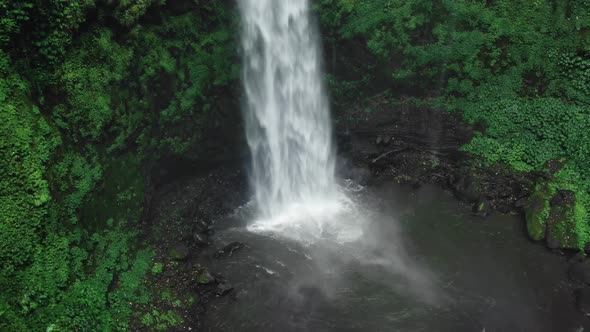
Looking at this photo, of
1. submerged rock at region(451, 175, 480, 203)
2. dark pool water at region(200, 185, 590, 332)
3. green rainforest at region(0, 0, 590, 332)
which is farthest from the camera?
submerged rock at region(451, 175, 480, 203)

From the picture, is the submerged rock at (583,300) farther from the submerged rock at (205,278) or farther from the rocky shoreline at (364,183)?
the submerged rock at (205,278)

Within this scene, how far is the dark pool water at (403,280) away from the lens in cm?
1220

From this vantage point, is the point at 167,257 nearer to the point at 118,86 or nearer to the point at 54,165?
the point at 54,165

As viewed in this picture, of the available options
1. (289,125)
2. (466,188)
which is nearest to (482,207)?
(466,188)

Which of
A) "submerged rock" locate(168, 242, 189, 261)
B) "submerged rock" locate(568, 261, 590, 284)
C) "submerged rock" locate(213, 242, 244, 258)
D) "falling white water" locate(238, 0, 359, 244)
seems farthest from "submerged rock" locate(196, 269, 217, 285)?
"submerged rock" locate(568, 261, 590, 284)

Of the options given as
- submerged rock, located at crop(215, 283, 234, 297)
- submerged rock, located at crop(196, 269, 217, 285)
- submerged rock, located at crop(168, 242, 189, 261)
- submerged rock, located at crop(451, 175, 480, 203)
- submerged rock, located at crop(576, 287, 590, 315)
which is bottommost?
submerged rock, located at crop(576, 287, 590, 315)

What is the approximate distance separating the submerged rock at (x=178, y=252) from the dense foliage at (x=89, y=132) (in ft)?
2.50

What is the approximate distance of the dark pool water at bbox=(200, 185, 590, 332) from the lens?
40.0 feet

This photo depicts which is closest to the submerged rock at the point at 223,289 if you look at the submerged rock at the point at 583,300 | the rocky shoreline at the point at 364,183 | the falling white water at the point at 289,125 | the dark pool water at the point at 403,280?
the rocky shoreline at the point at 364,183

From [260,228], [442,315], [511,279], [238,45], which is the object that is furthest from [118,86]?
[511,279]

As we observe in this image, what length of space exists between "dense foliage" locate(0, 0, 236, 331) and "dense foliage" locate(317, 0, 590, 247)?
232 inches

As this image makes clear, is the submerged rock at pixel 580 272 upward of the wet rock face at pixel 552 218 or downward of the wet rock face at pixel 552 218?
downward

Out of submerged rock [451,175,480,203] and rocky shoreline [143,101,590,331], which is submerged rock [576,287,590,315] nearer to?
rocky shoreline [143,101,590,331]

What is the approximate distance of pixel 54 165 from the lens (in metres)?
11.5
